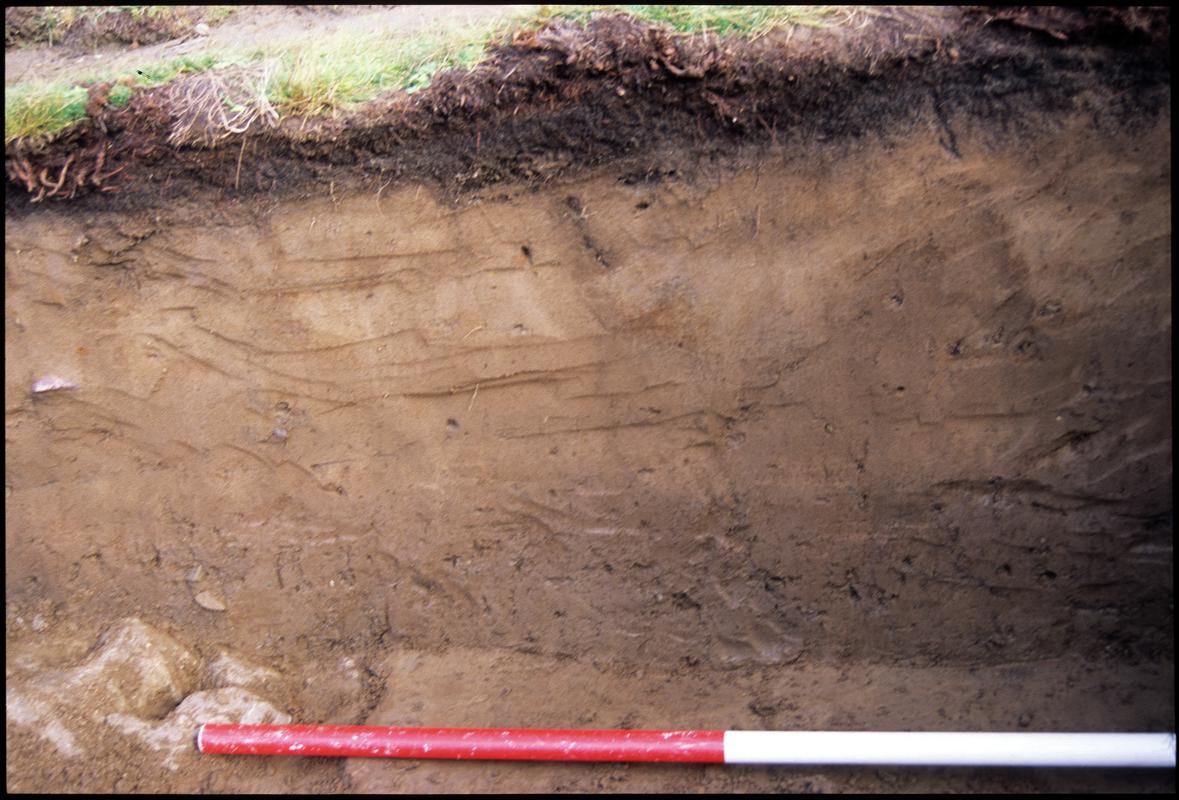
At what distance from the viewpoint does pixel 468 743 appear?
3.09 metres

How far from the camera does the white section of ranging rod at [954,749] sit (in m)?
2.77

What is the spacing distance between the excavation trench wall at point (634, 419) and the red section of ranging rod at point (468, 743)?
0.85 feet

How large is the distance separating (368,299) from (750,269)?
1.45 m

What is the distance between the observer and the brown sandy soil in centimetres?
316

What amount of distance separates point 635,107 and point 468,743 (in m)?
2.31

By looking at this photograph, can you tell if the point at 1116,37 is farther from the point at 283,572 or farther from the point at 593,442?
the point at 283,572

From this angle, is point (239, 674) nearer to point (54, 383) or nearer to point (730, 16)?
point (54, 383)

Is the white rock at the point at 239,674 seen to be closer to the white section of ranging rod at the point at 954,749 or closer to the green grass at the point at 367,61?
the white section of ranging rod at the point at 954,749

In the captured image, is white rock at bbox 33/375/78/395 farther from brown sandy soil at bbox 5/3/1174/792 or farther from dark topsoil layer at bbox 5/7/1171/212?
dark topsoil layer at bbox 5/7/1171/212

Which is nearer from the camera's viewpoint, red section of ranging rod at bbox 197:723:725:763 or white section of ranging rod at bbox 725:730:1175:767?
white section of ranging rod at bbox 725:730:1175:767

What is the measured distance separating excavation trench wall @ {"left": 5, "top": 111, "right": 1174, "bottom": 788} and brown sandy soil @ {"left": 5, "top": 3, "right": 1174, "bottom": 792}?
0.04 ft

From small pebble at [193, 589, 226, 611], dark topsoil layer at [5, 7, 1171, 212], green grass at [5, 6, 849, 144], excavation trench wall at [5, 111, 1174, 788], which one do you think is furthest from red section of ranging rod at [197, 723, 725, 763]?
green grass at [5, 6, 849, 144]

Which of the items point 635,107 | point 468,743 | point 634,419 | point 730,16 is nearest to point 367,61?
point 635,107

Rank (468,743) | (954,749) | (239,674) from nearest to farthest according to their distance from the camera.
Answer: (954,749) < (468,743) < (239,674)
